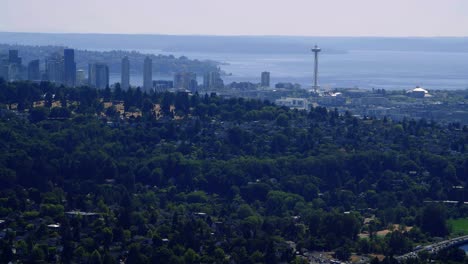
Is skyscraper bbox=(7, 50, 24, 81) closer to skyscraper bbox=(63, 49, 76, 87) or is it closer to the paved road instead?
skyscraper bbox=(63, 49, 76, 87)

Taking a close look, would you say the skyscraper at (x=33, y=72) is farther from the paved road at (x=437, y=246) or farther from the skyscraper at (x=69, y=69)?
the paved road at (x=437, y=246)

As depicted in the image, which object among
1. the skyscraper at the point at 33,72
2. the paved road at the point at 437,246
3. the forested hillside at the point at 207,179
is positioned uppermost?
the skyscraper at the point at 33,72

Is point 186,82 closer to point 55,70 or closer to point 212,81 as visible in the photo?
point 212,81

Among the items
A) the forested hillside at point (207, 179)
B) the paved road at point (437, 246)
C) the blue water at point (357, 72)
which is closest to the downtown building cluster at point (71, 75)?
the blue water at point (357, 72)

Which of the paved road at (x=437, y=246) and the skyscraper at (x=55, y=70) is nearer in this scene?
the paved road at (x=437, y=246)

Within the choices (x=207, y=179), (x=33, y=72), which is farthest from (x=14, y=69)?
(x=207, y=179)

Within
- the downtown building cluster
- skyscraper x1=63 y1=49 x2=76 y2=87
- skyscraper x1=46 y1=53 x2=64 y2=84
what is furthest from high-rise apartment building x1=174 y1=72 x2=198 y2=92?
skyscraper x1=46 y1=53 x2=64 y2=84
